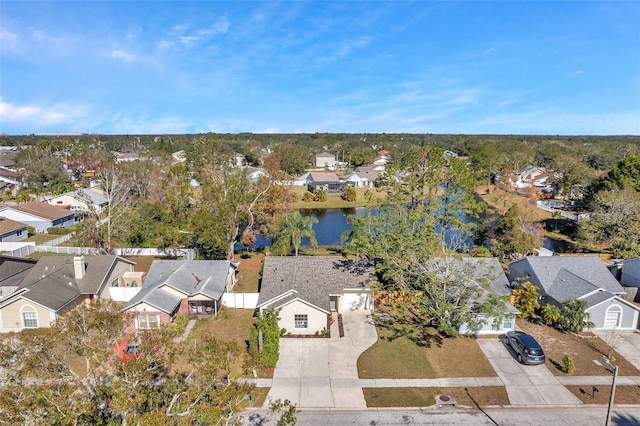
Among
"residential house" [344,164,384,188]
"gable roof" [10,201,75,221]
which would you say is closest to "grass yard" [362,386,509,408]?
"gable roof" [10,201,75,221]

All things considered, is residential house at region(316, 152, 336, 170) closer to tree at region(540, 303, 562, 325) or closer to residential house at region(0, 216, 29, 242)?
residential house at region(0, 216, 29, 242)

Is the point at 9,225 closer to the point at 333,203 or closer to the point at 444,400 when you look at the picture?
the point at 333,203

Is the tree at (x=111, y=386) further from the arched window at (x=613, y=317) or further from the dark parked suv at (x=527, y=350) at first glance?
the arched window at (x=613, y=317)

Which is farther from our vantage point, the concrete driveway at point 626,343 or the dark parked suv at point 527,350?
the concrete driveway at point 626,343

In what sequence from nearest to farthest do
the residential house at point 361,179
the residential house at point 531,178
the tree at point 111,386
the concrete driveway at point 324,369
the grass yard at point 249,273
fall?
the tree at point 111,386 < the concrete driveway at point 324,369 < the grass yard at point 249,273 < the residential house at point 531,178 < the residential house at point 361,179

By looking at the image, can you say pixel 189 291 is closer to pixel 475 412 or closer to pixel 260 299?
pixel 260 299

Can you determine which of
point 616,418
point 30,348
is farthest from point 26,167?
point 616,418

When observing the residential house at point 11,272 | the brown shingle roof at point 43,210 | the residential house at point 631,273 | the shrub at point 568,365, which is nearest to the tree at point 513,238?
the residential house at point 631,273
